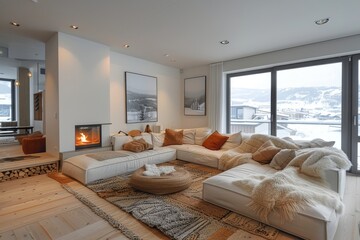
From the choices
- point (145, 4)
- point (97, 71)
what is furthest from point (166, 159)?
point (145, 4)

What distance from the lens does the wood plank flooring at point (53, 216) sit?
1.88m

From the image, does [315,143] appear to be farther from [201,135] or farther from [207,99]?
[207,99]

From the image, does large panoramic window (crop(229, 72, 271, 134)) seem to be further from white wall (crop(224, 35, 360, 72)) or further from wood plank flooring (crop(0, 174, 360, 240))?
wood plank flooring (crop(0, 174, 360, 240))

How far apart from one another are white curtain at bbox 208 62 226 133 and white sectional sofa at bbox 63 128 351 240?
59 centimetres

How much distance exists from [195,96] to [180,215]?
436 centimetres

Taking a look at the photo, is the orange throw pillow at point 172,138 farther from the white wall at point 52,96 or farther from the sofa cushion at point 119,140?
the white wall at point 52,96

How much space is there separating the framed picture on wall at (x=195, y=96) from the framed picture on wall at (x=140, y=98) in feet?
3.75

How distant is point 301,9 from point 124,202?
3.62m

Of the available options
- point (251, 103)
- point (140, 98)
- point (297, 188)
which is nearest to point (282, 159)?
point (297, 188)

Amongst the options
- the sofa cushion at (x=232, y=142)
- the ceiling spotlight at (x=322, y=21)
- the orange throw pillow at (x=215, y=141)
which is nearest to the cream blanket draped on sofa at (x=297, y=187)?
the sofa cushion at (x=232, y=142)

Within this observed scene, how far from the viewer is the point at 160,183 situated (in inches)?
105

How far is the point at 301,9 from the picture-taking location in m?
2.71

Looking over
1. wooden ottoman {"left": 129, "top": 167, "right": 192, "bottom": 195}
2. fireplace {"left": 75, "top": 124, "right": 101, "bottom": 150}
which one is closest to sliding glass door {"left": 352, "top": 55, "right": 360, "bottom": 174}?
wooden ottoman {"left": 129, "top": 167, "right": 192, "bottom": 195}

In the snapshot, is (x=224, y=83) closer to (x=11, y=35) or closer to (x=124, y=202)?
(x=124, y=202)
